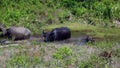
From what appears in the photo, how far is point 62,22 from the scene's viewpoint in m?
25.0

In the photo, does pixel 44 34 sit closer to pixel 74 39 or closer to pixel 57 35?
pixel 57 35

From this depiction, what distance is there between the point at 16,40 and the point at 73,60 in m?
7.90

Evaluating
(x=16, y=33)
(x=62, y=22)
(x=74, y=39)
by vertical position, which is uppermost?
(x=16, y=33)

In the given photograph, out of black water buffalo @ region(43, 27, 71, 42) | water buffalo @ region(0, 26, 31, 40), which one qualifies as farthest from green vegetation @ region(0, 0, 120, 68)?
water buffalo @ region(0, 26, 31, 40)

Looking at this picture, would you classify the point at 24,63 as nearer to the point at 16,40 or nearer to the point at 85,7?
the point at 16,40

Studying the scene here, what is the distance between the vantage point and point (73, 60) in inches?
468

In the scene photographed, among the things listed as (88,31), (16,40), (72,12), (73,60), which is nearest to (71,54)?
(73,60)

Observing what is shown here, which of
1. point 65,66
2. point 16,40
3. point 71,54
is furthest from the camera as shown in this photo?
point 16,40

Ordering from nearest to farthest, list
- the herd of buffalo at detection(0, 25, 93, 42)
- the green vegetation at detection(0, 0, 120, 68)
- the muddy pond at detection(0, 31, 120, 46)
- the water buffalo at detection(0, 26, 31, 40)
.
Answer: the green vegetation at detection(0, 0, 120, 68) < the muddy pond at detection(0, 31, 120, 46) < the herd of buffalo at detection(0, 25, 93, 42) < the water buffalo at detection(0, 26, 31, 40)

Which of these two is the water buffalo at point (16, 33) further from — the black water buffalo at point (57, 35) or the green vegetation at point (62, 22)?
the green vegetation at point (62, 22)

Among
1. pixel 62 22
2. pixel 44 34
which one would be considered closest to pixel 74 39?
pixel 44 34

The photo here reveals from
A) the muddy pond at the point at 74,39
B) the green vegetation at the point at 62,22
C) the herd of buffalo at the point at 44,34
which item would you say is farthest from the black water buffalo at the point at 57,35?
the green vegetation at the point at 62,22

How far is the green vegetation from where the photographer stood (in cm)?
1346

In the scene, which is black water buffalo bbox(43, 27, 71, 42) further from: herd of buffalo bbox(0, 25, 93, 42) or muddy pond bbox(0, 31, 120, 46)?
muddy pond bbox(0, 31, 120, 46)
